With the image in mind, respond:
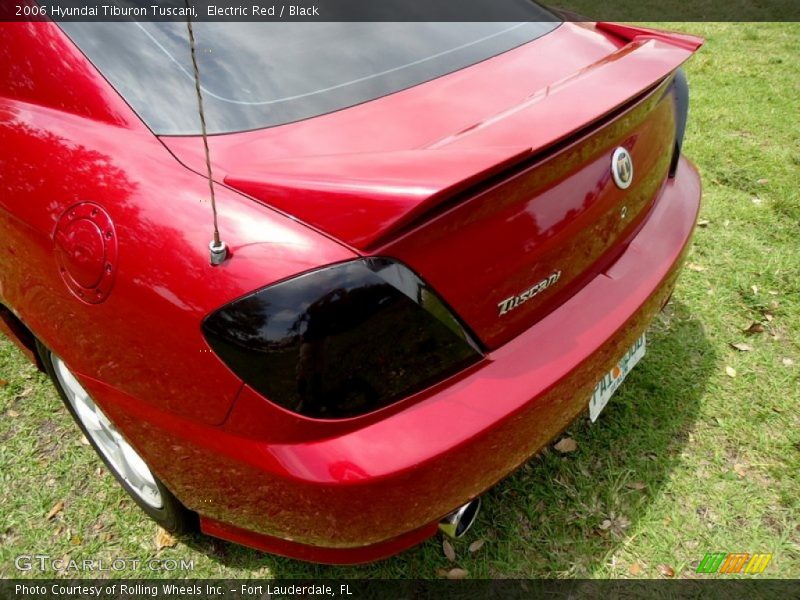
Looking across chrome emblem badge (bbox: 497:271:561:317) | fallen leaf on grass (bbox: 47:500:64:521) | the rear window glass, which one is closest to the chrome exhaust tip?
chrome emblem badge (bbox: 497:271:561:317)

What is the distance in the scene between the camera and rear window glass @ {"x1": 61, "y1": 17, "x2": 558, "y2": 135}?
146cm

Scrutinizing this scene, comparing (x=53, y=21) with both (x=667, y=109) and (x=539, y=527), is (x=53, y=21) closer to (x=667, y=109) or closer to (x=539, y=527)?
(x=667, y=109)

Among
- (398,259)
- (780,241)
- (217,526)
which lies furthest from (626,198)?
(780,241)

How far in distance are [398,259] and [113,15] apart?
104cm

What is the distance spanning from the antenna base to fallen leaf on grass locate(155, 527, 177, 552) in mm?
1149

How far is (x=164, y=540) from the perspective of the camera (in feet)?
6.36

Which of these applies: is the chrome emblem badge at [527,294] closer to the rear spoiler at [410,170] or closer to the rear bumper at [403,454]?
the rear bumper at [403,454]

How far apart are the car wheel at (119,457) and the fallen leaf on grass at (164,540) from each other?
0.30 feet

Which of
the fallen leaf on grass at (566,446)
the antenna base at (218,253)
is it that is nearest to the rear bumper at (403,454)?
the antenna base at (218,253)

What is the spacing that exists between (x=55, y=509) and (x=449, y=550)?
1314 millimetres

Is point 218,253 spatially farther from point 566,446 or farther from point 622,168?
point 566,446

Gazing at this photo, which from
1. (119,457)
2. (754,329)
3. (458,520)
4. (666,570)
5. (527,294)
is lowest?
(666,570)

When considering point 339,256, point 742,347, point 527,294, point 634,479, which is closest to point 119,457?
point 339,256

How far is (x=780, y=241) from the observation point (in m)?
3.32
